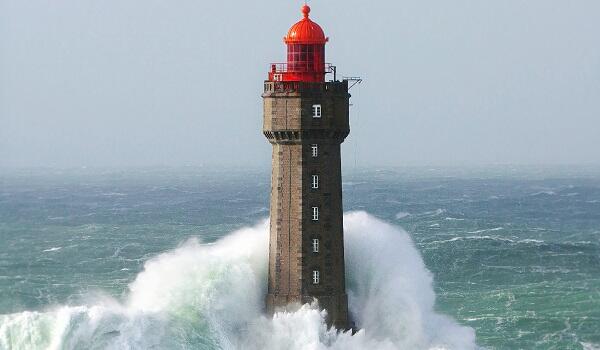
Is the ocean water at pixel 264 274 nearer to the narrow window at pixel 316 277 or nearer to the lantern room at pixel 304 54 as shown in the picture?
the narrow window at pixel 316 277

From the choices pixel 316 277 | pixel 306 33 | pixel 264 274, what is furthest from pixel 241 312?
pixel 306 33

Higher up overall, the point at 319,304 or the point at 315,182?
the point at 315,182

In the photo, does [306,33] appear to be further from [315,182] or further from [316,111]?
[315,182]

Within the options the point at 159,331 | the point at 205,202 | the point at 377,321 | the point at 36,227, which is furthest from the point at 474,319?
the point at 205,202

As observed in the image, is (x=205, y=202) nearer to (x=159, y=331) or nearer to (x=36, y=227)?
(x=36, y=227)

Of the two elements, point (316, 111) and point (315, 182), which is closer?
point (316, 111)

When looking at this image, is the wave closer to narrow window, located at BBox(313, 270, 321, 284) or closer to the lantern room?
narrow window, located at BBox(313, 270, 321, 284)

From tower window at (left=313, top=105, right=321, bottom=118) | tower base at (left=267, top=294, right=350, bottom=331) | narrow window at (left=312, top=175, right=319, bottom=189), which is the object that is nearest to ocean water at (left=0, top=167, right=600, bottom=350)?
tower base at (left=267, top=294, right=350, bottom=331)

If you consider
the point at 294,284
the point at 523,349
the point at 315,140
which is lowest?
the point at 523,349
